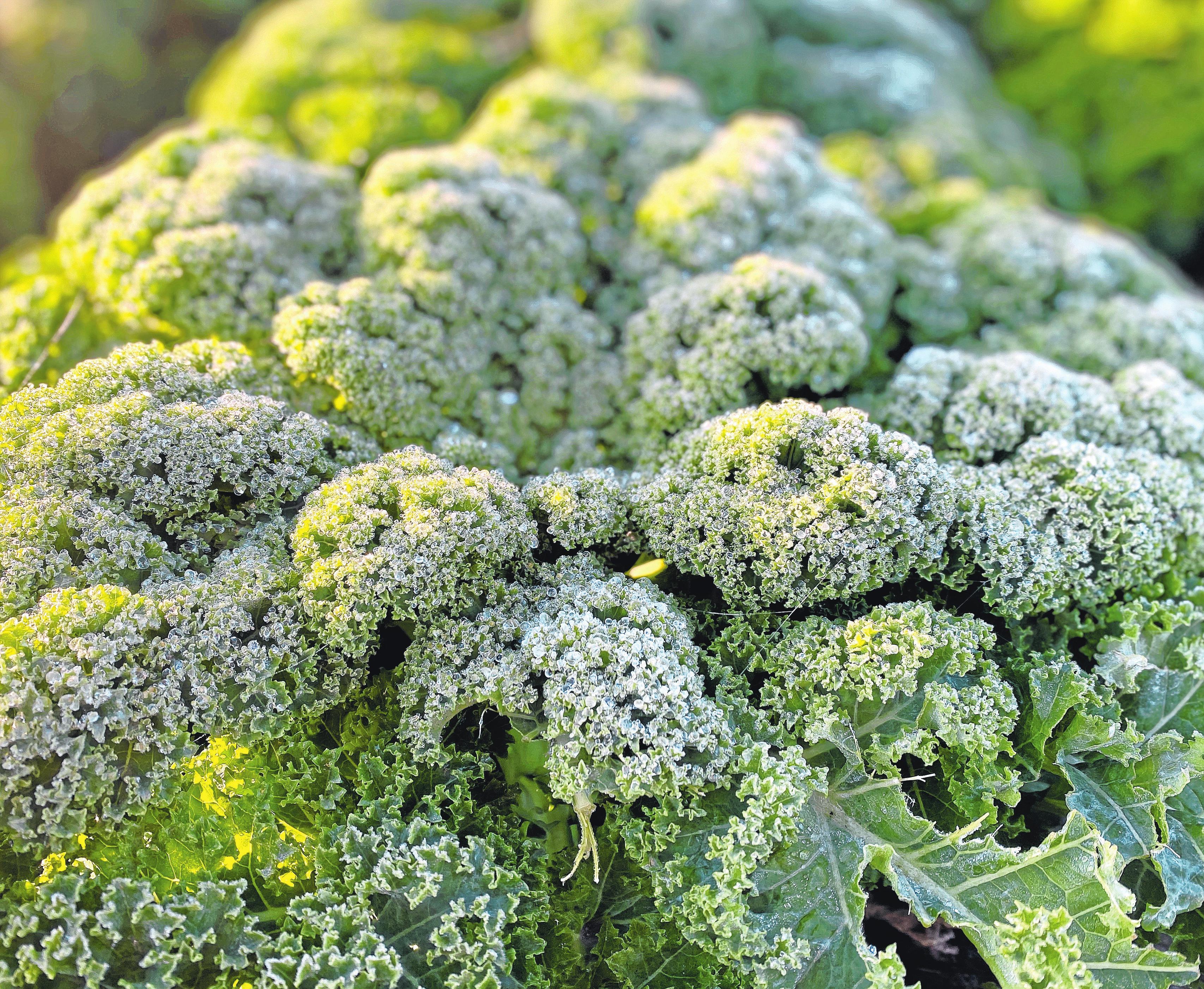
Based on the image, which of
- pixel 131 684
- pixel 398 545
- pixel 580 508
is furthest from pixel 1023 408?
pixel 131 684

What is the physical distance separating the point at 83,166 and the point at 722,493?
744 cm

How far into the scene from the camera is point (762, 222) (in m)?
3.91

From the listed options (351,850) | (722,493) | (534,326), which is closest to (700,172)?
(534,326)

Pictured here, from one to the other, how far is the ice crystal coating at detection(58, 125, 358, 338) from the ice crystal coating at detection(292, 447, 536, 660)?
115 centimetres

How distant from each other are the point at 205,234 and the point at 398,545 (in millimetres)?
1742

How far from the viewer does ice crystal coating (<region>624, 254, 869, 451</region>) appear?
10.4 ft

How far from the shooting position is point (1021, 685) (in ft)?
9.03

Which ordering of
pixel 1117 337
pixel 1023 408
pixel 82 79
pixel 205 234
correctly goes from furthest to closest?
pixel 82 79, pixel 1117 337, pixel 205 234, pixel 1023 408

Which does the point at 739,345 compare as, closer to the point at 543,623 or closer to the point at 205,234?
the point at 543,623

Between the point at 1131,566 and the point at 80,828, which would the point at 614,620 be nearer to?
the point at 80,828

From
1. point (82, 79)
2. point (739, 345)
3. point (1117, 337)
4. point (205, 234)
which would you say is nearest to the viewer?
point (739, 345)

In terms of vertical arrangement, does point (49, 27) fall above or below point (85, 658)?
above

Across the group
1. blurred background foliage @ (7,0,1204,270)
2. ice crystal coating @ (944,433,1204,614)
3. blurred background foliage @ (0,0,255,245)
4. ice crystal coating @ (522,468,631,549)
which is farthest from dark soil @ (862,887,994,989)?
blurred background foliage @ (0,0,255,245)

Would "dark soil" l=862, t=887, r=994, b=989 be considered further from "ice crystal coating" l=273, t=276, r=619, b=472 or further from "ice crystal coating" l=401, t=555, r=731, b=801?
"ice crystal coating" l=273, t=276, r=619, b=472
